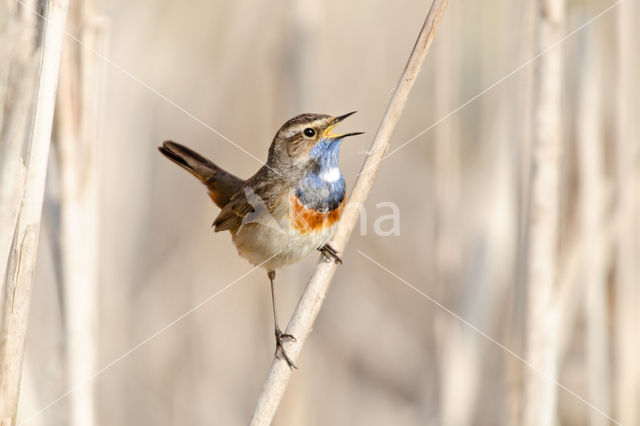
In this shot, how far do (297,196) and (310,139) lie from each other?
0.78 feet

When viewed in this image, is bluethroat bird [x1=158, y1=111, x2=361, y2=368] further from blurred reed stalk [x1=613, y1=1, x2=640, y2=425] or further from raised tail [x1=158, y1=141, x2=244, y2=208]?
blurred reed stalk [x1=613, y1=1, x2=640, y2=425]

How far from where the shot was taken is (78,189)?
7.97 ft

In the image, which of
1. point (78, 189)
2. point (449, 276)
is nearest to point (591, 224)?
point (449, 276)

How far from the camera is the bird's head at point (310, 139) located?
269 centimetres

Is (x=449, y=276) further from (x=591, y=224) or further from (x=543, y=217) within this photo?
(x=543, y=217)

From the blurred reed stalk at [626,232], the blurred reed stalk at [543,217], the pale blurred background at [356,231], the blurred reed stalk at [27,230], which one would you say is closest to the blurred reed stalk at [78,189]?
the pale blurred background at [356,231]

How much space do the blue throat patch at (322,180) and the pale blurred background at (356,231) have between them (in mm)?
482

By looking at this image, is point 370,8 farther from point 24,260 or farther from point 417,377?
point 24,260

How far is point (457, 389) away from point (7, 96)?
252 centimetres

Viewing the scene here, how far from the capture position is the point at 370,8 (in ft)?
14.5

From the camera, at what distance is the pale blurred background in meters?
3.03

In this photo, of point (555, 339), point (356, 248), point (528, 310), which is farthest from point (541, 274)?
point (356, 248)

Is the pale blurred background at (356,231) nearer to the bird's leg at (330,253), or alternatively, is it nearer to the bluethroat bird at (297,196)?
the bluethroat bird at (297,196)

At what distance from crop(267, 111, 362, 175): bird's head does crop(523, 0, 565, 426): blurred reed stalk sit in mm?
769
